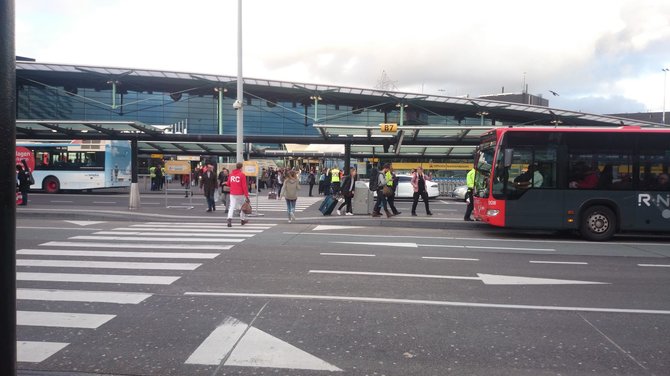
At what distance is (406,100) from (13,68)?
46.9 meters

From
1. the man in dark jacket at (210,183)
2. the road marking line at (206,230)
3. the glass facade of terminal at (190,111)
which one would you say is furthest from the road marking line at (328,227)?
the glass facade of terminal at (190,111)

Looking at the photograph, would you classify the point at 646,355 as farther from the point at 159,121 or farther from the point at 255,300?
the point at 159,121

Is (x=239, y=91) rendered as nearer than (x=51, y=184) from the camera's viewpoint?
Yes

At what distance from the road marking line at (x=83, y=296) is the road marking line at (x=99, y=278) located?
0.64 metres

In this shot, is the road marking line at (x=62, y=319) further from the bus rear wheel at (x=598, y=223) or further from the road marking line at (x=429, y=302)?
the bus rear wheel at (x=598, y=223)

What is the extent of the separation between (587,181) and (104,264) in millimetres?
12079

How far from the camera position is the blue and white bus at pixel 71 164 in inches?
1198

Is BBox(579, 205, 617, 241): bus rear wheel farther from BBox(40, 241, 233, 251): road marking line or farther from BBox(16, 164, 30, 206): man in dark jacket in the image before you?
BBox(16, 164, 30, 206): man in dark jacket

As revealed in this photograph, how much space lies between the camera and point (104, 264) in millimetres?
8961

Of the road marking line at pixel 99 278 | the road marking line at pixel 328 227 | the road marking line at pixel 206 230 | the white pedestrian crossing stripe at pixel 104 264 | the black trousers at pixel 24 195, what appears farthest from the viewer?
the black trousers at pixel 24 195

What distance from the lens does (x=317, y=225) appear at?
15.9m

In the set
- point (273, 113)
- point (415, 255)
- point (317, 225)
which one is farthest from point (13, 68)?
point (273, 113)

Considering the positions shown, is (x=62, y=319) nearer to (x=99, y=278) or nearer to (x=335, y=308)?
(x=99, y=278)

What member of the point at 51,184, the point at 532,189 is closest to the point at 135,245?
the point at 532,189
